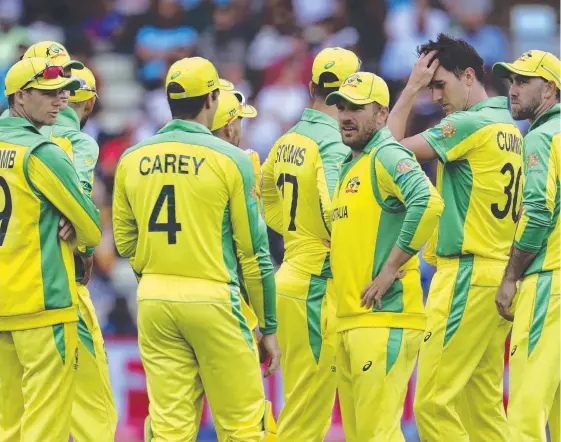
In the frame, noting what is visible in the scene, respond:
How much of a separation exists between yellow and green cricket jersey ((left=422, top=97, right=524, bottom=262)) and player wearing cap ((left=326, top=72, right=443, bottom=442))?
0.83 metres

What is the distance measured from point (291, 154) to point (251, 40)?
7.58m

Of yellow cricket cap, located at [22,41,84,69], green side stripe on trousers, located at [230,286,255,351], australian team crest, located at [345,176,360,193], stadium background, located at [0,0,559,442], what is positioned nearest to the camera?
green side stripe on trousers, located at [230,286,255,351]

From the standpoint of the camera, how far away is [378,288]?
7.43m

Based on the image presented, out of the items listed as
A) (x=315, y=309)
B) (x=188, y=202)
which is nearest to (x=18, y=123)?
(x=188, y=202)

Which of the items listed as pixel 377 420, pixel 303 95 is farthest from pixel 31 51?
pixel 303 95

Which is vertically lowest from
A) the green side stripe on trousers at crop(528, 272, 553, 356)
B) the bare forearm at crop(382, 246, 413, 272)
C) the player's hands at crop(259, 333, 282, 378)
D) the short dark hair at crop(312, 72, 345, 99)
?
the player's hands at crop(259, 333, 282, 378)

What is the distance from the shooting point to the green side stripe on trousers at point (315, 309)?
9.00 m

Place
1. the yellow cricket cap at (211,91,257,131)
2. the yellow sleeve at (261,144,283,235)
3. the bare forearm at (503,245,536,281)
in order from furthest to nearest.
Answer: the yellow sleeve at (261,144,283,235), the yellow cricket cap at (211,91,257,131), the bare forearm at (503,245,536,281)

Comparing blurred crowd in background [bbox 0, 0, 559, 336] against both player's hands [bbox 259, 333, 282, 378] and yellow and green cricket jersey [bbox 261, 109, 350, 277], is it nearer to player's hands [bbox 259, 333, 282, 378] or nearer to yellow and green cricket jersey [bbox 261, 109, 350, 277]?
yellow and green cricket jersey [bbox 261, 109, 350, 277]

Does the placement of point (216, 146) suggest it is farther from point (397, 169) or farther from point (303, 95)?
point (303, 95)

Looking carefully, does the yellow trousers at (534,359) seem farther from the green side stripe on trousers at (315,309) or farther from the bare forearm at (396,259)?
the green side stripe on trousers at (315,309)

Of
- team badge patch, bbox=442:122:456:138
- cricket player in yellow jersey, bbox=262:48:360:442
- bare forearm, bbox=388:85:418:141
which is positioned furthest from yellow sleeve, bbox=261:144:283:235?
team badge patch, bbox=442:122:456:138

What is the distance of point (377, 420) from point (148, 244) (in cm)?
166

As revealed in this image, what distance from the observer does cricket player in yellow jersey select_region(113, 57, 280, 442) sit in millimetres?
7152
